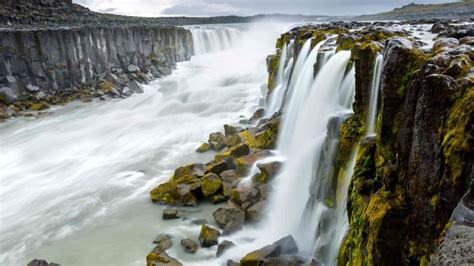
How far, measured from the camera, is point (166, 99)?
26156 millimetres

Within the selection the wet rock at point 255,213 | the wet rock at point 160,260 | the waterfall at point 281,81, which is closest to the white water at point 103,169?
the wet rock at point 160,260

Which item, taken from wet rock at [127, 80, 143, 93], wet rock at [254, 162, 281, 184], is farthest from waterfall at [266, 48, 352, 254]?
wet rock at [127, 80, 143, 93]

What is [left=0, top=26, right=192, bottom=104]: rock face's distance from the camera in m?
24.2

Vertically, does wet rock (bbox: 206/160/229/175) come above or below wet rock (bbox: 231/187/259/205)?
above

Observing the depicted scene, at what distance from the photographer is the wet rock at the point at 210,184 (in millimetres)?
10750

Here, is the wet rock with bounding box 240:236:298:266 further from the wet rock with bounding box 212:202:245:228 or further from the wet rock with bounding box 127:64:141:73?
the wet rock with bounding box 127:64:141:73

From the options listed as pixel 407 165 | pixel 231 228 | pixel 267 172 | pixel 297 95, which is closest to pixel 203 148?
pixel 297 95

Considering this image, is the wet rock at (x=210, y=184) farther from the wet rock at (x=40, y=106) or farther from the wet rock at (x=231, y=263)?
the wet rock at (x=40, y=106)

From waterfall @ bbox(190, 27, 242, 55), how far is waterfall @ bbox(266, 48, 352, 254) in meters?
33.8

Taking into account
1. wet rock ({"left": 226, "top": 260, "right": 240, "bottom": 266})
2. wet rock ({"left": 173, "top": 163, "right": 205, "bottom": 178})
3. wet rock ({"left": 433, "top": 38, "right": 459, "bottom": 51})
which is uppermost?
wet rock ({"left": 433, "top": 38, "right": 459, "bottom": 51})

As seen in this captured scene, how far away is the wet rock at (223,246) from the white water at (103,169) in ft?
0.72

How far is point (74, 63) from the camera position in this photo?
27.8m

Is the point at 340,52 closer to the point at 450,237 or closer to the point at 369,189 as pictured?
the point at 369,189

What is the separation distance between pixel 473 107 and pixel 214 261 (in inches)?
237
